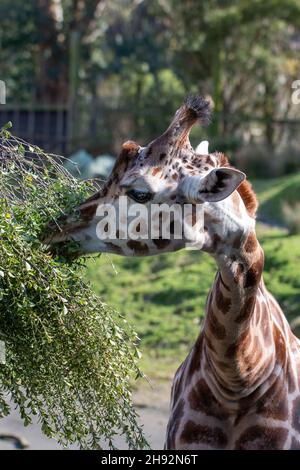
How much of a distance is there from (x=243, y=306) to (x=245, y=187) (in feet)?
1.91

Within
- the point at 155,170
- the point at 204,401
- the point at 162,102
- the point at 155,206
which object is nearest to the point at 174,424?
the point at 204,401

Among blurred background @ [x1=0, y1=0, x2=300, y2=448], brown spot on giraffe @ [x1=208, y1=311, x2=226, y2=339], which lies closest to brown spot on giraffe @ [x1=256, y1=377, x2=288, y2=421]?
brown spot on giraffe @ [x1=208, y1=311, x2=226, y2=339]

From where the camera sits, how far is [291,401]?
15.0 feet

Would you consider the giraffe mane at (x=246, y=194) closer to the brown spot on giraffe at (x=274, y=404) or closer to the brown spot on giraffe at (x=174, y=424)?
the brown spot on giraffe at (x=274, y=404)

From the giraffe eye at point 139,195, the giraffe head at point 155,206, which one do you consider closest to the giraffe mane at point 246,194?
the giraffe head at point 155,206

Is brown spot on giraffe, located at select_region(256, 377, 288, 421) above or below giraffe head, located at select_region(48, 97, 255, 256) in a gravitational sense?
below

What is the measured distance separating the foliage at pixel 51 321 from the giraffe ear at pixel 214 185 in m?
0.61

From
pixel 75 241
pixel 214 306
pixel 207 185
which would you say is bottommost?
pixel 214 306

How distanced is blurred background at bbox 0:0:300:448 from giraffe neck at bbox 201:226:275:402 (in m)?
3.65

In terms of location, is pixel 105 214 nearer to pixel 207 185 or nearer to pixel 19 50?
pixel 207 185

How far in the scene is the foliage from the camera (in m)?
4.32

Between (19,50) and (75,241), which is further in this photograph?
(19,50)

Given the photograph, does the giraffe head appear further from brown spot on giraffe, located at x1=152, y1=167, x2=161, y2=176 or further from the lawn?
the lawn

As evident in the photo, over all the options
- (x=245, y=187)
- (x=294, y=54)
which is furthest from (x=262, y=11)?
(x=245, y=187)
